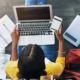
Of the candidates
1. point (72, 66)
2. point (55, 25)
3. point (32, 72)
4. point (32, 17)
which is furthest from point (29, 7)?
point (72, 66)

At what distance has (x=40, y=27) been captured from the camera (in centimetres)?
99

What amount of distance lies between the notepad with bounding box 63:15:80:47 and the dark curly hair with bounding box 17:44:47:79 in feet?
1.81

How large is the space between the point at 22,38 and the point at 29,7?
0.96 feet

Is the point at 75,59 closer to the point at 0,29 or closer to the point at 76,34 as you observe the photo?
the point at 76,34

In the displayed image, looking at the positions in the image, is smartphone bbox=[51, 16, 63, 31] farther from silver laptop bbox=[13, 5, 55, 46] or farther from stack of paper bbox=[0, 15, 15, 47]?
stack of paper bbox=[0, 15, 15, 47]

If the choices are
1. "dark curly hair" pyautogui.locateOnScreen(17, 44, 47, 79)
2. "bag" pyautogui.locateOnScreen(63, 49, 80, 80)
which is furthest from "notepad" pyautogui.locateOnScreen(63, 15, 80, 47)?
"dark curly hair" pyautogui.locateOnScreen(17, 44, 47, 79)

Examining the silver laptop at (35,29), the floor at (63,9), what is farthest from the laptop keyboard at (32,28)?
the floor at (63,9)

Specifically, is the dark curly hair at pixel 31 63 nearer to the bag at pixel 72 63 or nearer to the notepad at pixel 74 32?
the bag at pixel 72 63

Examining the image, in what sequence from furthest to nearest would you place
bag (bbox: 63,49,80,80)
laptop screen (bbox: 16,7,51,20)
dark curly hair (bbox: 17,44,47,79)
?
bag (bbox: 63,49,80,80), laptop screen (bbox: 16,7,51,20), dark curly hair (bbox: 17,44,47,79)

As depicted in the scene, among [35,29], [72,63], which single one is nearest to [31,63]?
[35,29]

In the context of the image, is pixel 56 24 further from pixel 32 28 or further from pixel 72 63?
pixel 72 63

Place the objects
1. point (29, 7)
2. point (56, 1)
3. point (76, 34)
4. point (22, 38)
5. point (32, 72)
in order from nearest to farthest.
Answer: point (32, 72) < point (29, 7) < point (22, 38) < point (76, 34) < point (56, 1)

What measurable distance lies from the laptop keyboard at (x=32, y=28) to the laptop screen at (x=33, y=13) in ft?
0.21

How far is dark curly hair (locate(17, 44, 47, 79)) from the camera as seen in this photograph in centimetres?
63
